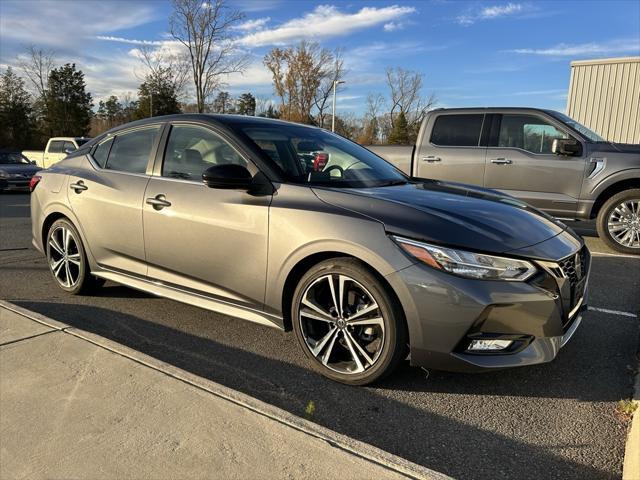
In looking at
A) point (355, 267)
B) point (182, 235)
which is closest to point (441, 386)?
point (355, 267)

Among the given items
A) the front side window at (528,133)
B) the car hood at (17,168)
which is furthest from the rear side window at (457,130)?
the car hood at (17,168)

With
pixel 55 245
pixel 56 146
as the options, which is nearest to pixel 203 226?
pixel 55 245

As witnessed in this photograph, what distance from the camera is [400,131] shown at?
179ft

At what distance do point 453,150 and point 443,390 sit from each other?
5.47 meters

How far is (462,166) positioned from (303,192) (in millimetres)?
5107

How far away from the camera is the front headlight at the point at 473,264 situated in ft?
8.59

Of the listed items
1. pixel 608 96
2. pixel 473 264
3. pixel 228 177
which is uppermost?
pixel 608 96

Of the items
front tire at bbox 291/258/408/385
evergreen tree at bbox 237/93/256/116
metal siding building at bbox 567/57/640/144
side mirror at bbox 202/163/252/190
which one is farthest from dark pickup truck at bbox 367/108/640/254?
evergreen tree at bbox 237/93/256/116

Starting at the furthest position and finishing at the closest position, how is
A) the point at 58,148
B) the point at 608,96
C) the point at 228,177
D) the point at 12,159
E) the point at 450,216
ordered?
the point at 58,148, the point at 12,159, the point at 608,96, the point at 228,177, the point at 450,216

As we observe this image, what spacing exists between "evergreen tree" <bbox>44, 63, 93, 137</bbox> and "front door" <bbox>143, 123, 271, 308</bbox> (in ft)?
158

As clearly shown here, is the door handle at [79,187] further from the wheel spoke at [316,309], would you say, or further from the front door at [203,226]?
the wheel spoke at [316,309]

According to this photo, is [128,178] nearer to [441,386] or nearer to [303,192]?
[303,192]

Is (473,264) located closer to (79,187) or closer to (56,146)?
(79,187)

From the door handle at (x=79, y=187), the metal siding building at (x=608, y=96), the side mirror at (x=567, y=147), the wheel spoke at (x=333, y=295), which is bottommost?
the wheel spoke at (x=333, y=295)
